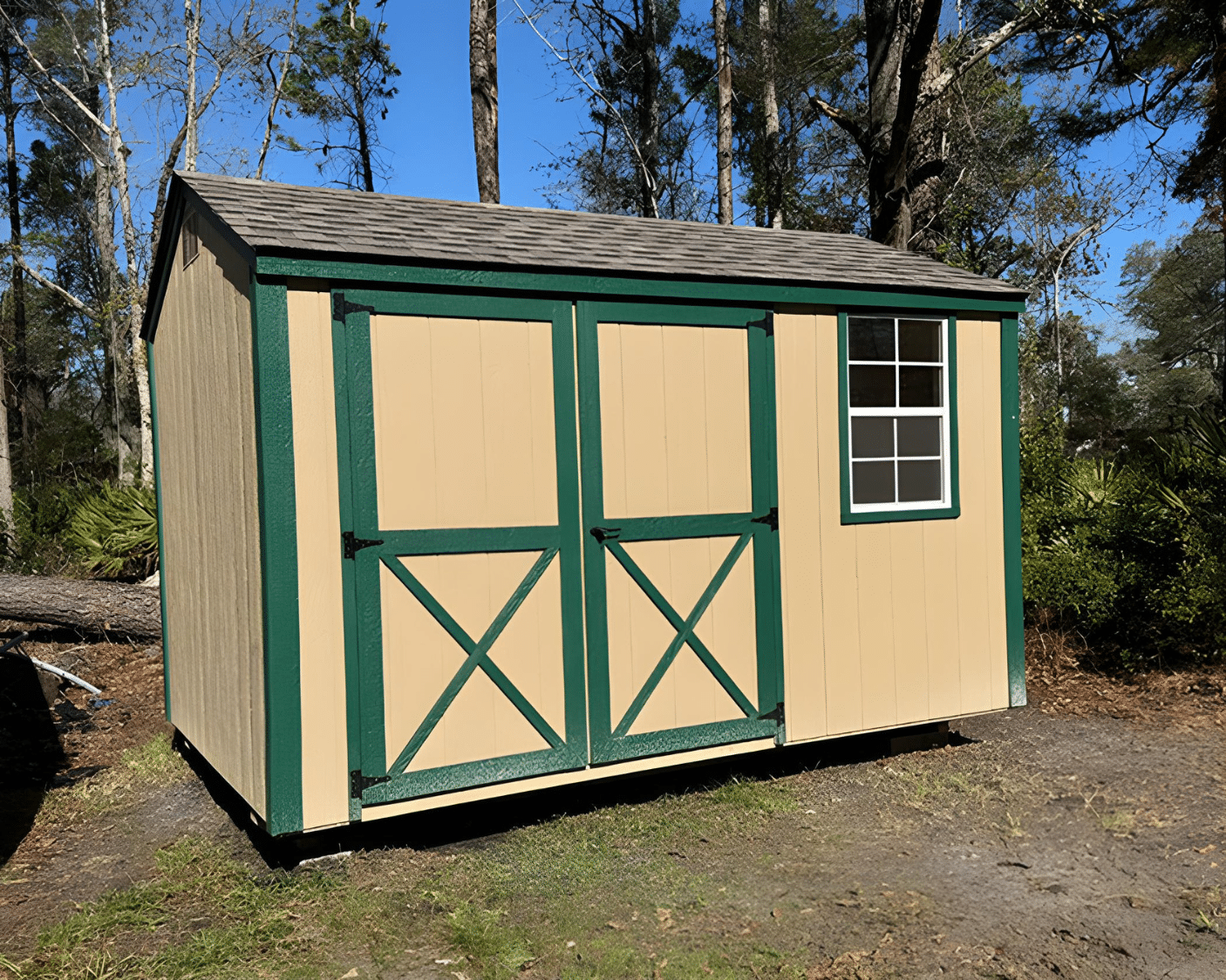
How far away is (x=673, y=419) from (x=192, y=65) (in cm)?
1726

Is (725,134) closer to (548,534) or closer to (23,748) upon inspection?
(548,534)

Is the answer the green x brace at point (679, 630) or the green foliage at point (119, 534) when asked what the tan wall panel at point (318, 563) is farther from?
the green foliage at point (119, 534)

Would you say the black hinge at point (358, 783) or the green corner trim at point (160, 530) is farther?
the green corner trim at point (160, 530)

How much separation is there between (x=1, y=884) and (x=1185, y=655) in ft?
25.8

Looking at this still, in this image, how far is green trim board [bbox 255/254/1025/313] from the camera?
14.2 feet

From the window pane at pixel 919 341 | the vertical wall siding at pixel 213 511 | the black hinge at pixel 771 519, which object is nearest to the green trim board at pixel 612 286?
the window pane at pixel 919 341

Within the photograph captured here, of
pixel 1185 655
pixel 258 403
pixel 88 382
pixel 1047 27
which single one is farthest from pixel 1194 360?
pixel 258 403

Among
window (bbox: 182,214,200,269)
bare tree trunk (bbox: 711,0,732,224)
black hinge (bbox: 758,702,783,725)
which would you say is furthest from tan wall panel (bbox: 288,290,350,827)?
bare tree trunk (bbox: 711,0,732,224)

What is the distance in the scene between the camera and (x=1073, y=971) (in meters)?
3.38

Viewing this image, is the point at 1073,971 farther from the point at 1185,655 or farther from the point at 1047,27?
the point at 1047,27

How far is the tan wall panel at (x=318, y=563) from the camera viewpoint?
424cm

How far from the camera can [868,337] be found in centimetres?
603

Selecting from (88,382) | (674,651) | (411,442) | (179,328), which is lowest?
(674,651)

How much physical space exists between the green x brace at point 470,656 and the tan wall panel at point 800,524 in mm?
1387
